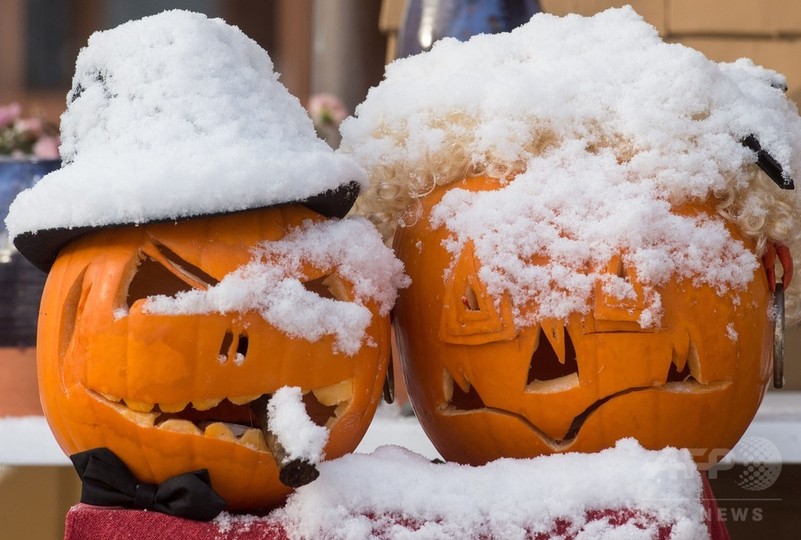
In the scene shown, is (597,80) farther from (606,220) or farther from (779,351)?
(779,351)

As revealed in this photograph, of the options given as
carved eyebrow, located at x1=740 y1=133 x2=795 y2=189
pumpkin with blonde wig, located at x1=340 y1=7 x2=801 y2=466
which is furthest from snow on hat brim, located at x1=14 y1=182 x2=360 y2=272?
carved eyebrow, located at x1=740 y1=133 x2=795 y2=189

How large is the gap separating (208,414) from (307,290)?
0.22 meters

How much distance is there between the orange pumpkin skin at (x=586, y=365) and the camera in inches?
48.6

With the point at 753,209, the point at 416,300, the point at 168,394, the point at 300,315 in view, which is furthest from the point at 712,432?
the point at 168,394

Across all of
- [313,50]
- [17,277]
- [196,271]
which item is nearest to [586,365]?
[196,271]

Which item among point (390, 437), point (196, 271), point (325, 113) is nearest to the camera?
point (196, 271)

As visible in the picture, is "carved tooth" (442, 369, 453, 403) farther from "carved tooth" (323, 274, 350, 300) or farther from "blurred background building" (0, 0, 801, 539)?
"blurred background building" (0, 0, 801, 539)

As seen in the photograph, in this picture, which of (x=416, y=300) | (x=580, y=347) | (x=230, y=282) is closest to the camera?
(x=230, y=282)

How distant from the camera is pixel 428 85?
1.36 metres

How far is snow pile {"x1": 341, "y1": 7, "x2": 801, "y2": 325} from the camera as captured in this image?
4.03 feet

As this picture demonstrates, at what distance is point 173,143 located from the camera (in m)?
1.14

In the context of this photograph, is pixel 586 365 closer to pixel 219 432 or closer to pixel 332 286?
pixel 332 286

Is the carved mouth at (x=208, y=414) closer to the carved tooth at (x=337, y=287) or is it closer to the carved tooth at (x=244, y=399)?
the carved tooth at (x=244, y=399)

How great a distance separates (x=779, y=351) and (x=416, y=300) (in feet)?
1.68
